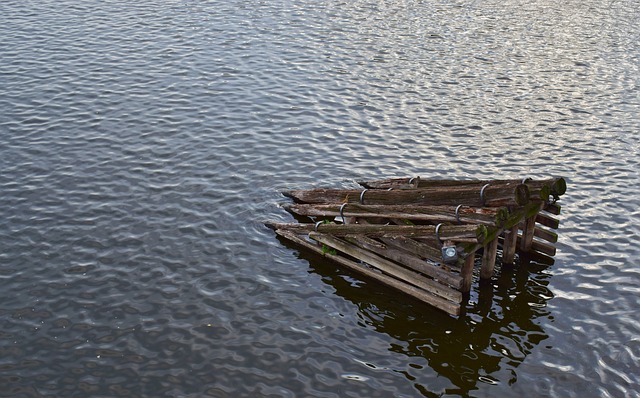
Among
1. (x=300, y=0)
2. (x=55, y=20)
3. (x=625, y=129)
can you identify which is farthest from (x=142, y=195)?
(x=300, y=0)

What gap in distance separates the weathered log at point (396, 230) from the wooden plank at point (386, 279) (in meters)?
0.33

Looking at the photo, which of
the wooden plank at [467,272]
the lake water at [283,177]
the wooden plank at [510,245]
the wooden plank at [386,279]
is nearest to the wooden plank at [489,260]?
the lake water at [283,177]

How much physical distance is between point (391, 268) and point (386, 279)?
44 centimetres

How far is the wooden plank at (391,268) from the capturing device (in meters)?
21.3

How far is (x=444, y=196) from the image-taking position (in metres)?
22.5

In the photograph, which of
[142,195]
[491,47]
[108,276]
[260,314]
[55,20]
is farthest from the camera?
[55,20]

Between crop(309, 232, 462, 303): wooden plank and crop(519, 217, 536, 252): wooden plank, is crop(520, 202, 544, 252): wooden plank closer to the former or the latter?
crop(519, 217, 536, 252): wooden plank

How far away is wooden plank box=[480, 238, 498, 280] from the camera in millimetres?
22688

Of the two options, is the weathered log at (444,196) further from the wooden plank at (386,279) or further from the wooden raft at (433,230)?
the wooden plank at (386,279)

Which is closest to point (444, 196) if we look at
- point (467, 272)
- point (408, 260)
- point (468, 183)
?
point (468, 183)

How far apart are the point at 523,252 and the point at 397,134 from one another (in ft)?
32.7

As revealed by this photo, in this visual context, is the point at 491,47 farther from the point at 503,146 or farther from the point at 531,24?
the point at 503,146

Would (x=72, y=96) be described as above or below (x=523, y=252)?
above

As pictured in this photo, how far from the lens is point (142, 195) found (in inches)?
1080
